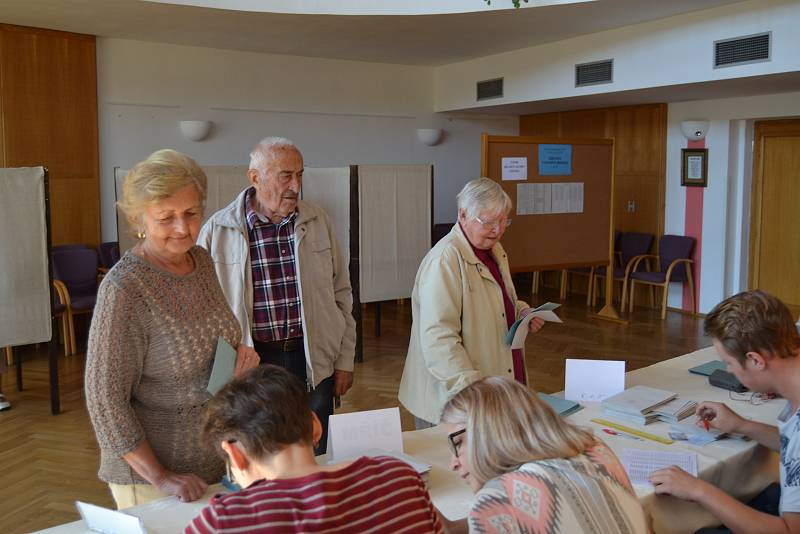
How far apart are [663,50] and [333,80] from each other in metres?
4.12

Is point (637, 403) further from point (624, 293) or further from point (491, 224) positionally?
point (624, 293)

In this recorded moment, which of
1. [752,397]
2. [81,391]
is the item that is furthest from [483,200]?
[81,391]

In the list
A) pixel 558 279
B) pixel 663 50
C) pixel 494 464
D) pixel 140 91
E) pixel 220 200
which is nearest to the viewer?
pixel 494 464

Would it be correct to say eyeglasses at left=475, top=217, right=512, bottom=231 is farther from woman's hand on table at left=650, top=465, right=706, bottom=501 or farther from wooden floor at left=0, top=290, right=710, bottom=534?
wooden floor at left=0, top=290, right=710, bottom=534

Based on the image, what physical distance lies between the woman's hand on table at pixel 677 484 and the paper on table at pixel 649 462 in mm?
55

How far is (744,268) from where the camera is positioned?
8688 mm

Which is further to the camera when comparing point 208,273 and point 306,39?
point 306,39

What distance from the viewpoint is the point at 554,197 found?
735cm

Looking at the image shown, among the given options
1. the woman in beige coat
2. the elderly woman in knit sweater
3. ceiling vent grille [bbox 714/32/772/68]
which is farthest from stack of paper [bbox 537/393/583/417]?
ceiling vent grille [bbox 714/32/772/68]

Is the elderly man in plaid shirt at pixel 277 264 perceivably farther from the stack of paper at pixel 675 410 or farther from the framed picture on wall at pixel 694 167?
the framed picture on wall at pixel 694 167

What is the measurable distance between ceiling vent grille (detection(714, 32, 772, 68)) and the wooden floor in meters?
2.66

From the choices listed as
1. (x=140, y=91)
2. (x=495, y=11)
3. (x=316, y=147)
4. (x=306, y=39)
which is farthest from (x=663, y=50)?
(x=140, y=91)

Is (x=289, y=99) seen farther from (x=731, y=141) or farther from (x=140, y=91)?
(x=731, y=141)

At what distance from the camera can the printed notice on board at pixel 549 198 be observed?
706 cm
